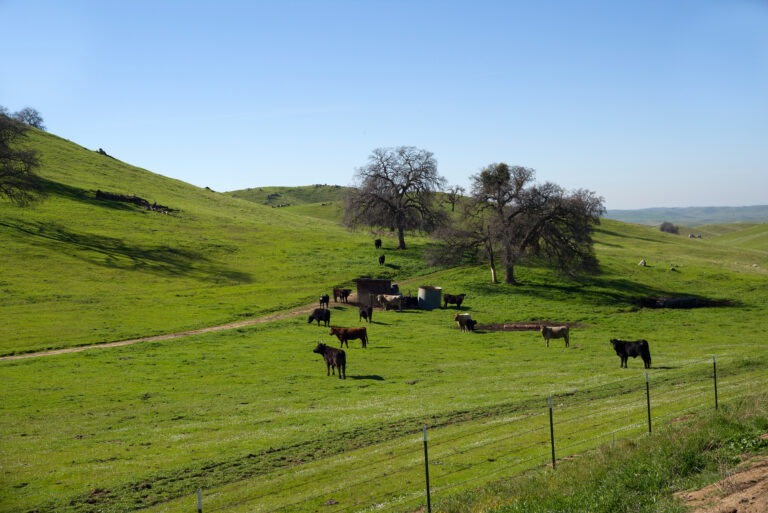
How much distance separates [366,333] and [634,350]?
1734cm

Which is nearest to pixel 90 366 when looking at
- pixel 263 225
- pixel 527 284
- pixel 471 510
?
pixel 471 510

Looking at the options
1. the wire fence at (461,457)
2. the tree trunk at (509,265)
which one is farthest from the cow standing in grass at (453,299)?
the wire fence at (461,457)

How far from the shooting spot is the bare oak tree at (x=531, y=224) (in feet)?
190

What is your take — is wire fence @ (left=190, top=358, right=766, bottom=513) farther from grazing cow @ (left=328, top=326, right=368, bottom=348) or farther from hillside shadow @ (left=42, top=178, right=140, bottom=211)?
hillside shadow @ (left=42, top=178, right=140, bottom=211)

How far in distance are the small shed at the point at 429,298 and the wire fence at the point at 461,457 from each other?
29.7m

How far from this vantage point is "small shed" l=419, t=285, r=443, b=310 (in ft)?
170

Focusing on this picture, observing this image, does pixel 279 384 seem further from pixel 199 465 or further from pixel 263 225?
pixel 263 225

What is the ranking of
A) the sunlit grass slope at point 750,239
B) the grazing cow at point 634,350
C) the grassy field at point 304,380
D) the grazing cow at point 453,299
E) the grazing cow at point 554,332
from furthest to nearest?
the sunlit grass slope at point 750,239
the grazing cow at point 453,299
the grazing cow at point 554,332
the grazing cow at point 634,350
the grassy field at point 304,380

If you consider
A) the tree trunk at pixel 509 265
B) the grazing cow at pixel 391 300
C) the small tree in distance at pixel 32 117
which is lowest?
the grazing cow at pixel 391 300

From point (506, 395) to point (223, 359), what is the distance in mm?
17525

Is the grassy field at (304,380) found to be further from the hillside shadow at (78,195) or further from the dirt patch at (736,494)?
the hillside shadow at (78,195)

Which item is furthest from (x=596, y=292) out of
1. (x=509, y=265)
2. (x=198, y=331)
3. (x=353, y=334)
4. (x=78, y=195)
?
(x=78, y=195)

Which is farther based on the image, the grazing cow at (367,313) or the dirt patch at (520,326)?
the grazing cow at (367,313)

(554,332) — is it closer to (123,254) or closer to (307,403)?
(307,403)
